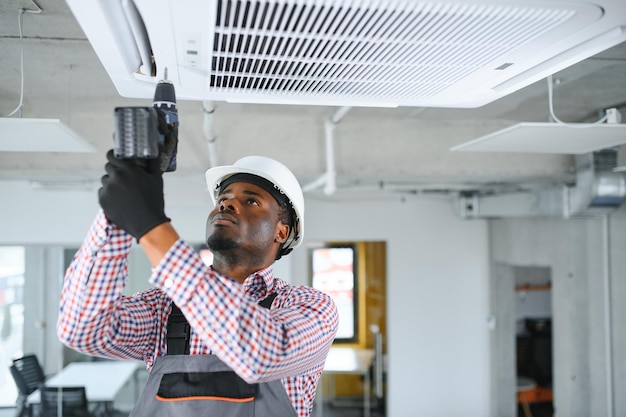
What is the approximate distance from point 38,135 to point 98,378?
170 inches

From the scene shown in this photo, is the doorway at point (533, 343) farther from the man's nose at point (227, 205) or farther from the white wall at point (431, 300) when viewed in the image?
the man's nose at point (227, 205)

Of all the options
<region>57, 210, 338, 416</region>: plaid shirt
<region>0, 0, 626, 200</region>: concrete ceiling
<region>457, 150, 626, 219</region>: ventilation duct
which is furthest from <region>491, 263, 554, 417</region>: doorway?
<region>57, 210, 338, 416</region>: plaid shirt

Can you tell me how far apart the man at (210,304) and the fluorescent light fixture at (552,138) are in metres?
1.23

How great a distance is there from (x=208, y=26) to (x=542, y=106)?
3527 mm

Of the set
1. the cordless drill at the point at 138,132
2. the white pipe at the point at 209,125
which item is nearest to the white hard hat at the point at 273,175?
the cordless drill at the point at 138,132

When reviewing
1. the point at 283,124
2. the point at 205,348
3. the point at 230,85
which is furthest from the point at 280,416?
the point at 283,124

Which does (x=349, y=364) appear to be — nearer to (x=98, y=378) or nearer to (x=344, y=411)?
(x=344, y=411)

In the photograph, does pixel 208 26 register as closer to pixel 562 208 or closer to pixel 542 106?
pixel 542 106

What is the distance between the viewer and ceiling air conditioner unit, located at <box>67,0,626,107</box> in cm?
66

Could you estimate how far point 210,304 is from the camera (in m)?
0.77

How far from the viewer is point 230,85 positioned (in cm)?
93

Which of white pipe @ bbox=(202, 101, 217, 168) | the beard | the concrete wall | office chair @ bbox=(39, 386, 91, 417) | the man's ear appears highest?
white pipe @ bbox=(202, 101, 217, 168)

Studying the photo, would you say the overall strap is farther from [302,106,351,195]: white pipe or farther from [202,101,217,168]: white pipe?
[302,106,351,195]: white pipe

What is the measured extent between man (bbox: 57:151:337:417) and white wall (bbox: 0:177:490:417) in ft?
16.4
